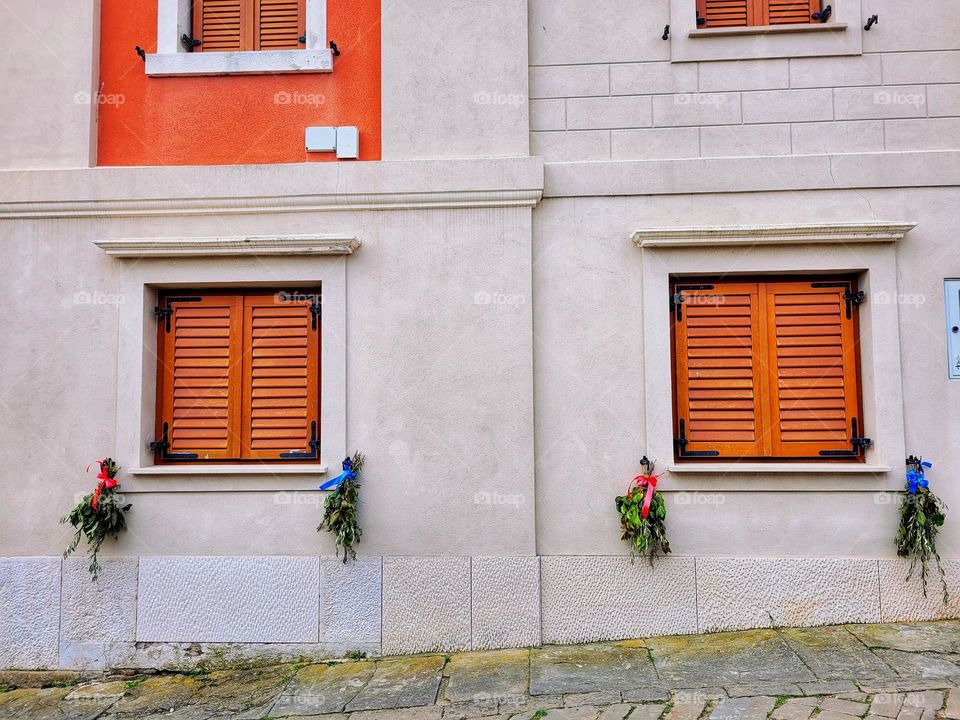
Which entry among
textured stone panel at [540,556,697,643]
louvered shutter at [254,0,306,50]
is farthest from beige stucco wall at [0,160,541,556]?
louvered shutter at [254,0,306,50]

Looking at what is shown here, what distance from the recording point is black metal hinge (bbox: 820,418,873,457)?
557cm

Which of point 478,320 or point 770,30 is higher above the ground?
point 770,30

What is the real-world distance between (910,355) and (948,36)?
2.77 meters

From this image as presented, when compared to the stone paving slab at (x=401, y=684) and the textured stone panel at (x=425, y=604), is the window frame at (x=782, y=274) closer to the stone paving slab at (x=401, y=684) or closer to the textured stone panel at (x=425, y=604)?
the textured stone panel at (x=425, y=604)

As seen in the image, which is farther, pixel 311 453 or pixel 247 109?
pixel 247 109

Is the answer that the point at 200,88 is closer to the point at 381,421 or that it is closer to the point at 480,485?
the point at 381,421

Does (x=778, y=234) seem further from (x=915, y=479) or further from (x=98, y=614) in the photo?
(x=98, y=614)

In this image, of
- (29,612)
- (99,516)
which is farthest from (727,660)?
(29,612)

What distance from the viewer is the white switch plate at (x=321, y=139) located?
19.3 ft

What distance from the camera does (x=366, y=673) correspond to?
5.24 meters

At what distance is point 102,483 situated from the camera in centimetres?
559

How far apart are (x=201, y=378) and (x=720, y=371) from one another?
448cm

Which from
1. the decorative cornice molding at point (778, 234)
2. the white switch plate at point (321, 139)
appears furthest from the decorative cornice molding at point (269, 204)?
the decorative cornice molding at point (778, 234)

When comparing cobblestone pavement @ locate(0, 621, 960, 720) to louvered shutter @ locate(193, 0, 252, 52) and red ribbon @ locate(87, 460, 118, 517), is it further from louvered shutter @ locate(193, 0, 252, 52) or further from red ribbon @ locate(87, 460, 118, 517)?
louvered shutter @ locate(193, 0, 252, 52)
